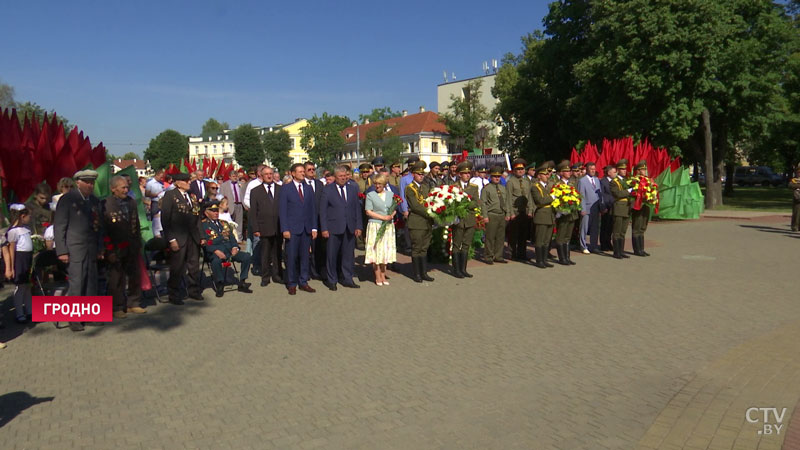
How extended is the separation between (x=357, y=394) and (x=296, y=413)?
0.59 meters

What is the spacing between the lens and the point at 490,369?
5555mm

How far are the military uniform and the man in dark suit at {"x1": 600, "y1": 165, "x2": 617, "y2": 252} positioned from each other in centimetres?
234

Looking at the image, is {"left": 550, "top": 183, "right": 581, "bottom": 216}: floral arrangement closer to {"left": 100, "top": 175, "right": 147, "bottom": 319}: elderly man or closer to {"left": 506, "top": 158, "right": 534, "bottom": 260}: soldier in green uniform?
{"left": 506, "top": 158, "right": 534, "bottom": 260}: soldier in green uniform

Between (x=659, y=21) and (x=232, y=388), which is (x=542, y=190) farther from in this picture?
(x=659, y=21)

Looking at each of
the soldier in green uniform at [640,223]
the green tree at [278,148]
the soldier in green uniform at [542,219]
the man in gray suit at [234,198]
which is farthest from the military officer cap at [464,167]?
the green tree at [278,148]

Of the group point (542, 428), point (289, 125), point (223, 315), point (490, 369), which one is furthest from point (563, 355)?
point (289, 125)

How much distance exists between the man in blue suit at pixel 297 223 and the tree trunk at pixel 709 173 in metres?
24.1

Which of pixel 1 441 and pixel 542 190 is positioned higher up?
pixel 542 190

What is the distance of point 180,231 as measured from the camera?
8484mm

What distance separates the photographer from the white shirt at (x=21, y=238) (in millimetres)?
7222

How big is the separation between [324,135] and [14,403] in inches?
2966

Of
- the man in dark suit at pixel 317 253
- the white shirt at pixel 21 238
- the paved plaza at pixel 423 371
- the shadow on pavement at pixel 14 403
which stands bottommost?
the paved plaza at pixel 423 371

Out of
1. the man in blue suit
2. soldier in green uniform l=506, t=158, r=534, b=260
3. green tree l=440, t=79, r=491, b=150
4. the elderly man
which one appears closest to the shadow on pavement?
the elderly man

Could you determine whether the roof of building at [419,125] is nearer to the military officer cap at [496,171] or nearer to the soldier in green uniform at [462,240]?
the military officer cap at [496,171]
